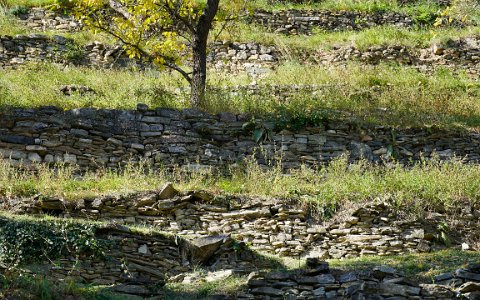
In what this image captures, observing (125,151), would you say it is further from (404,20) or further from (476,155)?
(404,20)

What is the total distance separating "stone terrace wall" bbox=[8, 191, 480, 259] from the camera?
Result: 11.1 metres

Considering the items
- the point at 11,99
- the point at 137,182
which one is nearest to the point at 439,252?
the point at 137,182

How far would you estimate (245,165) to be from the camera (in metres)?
13.8

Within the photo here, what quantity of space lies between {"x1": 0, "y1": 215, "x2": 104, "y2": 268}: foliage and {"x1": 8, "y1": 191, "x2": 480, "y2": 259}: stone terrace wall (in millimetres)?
1269

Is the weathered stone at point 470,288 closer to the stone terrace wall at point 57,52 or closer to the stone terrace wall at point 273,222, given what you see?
the stone terrace wall at point 273,222

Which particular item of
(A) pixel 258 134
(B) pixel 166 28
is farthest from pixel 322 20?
(A) pixel 258 134

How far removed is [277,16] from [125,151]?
352 inches

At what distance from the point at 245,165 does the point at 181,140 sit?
1.26 metres

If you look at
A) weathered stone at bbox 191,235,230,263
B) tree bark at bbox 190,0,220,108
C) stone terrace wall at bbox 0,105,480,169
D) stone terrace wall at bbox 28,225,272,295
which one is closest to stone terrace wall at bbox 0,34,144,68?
tree bark at bbox 190,0,220,108

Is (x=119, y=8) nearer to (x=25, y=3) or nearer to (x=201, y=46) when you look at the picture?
(x=25, y=3)

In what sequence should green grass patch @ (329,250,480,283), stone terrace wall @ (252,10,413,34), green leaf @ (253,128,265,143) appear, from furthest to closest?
1. stone terrace wall @ (252,10,413,34)
2. green leaf @ (253,128,265,143)
3. green grass patch @ (329,250,480,283)

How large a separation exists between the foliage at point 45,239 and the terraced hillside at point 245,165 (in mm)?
20

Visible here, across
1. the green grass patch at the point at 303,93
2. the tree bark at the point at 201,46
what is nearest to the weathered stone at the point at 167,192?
the green grass patch at the point at 303,93

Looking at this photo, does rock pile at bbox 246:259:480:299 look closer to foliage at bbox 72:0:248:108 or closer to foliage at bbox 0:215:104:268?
foliage at bbox 0:215:104:268
